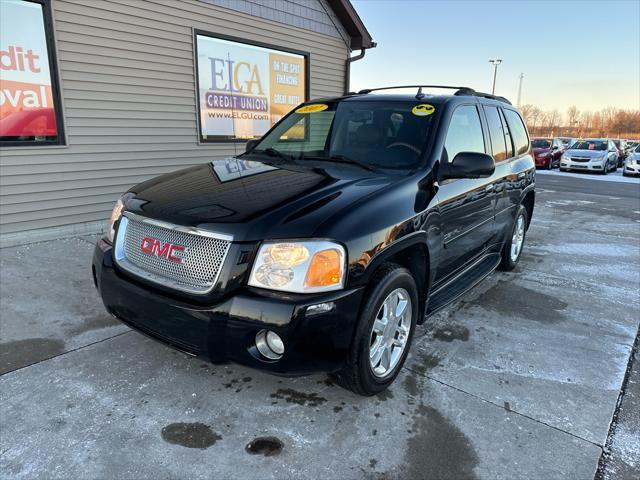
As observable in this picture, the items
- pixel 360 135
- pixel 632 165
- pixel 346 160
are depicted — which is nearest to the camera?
pixel 346 160

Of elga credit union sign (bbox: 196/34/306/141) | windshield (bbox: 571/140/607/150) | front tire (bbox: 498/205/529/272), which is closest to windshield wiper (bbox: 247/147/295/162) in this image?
front tire (bbox: 498/205/529/272)

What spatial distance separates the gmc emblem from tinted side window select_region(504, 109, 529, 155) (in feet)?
12.2

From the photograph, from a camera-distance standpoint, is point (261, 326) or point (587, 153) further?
point (587, 153)

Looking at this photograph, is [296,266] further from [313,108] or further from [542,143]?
[542,143]

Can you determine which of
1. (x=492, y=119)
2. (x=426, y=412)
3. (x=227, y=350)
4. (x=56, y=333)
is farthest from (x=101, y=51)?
(x=426, y=412)

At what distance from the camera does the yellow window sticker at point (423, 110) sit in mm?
3422

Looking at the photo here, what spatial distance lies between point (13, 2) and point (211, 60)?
2.80 m

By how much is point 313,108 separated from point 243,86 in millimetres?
4251

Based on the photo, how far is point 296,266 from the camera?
90.2 inches

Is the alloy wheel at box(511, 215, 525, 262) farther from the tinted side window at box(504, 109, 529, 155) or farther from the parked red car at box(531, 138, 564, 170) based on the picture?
the parked red car at box(531, 138, 564, 170)

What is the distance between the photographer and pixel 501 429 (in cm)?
254

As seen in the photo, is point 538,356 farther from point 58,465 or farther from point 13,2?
point 13,2

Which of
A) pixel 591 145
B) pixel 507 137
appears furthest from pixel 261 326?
pixel 591 145

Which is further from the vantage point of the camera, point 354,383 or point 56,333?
point 56,333
